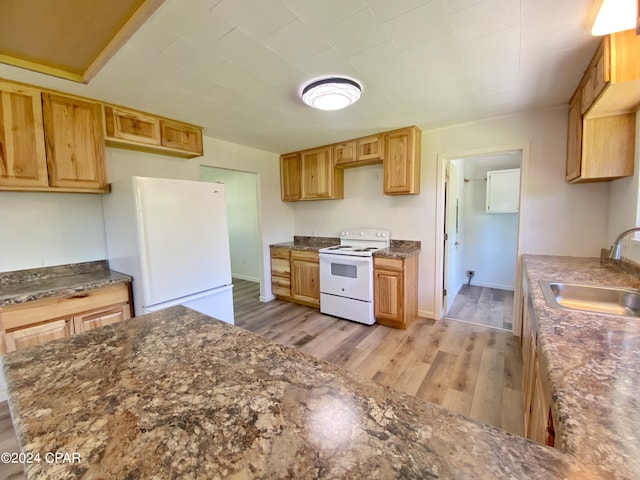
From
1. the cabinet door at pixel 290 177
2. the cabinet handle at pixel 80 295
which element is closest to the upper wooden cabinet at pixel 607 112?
the cabinet door at pixel 290 177

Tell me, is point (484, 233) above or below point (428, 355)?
above

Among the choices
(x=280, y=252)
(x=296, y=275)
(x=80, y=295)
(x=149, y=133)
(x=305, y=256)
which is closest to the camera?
(x=80, y=295)

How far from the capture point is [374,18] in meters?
1.36

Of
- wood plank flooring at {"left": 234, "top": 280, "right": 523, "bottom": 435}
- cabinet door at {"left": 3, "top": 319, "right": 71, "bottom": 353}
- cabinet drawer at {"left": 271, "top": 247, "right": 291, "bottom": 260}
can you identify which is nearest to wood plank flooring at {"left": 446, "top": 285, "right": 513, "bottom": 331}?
wood plank flooring at {"left": 234, "top": 280, "right": 523, "bottom": 435}

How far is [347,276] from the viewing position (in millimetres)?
3246

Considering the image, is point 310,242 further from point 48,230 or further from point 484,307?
point 48,230

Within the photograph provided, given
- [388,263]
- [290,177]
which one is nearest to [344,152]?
A: [290,177]

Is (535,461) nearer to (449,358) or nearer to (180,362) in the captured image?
(180,362)

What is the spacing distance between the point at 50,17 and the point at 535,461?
8.39 feet

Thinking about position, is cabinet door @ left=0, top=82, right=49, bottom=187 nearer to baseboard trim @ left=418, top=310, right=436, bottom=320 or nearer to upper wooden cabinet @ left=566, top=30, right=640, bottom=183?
upper wooden cabinet @ left=566, top=30, right=640, bottom=183

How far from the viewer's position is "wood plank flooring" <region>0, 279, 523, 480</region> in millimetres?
1847

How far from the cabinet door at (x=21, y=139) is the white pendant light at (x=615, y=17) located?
11.3ft

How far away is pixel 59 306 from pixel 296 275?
253 centimetres

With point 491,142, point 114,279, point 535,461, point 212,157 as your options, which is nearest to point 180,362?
point 535,461
